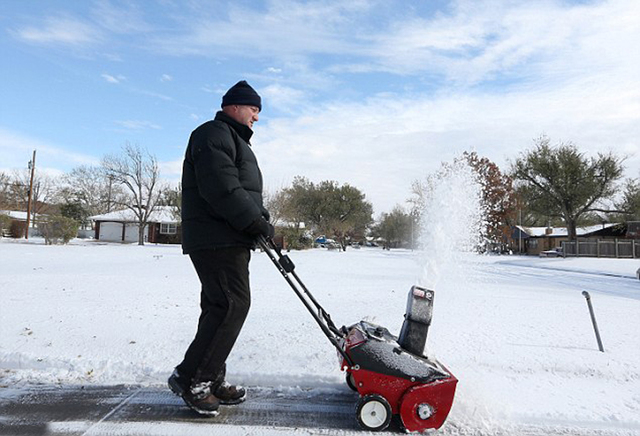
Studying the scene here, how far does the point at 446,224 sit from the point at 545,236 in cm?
6205

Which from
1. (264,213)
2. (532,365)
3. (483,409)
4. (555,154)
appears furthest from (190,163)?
(555,154)

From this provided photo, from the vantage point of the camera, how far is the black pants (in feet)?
9.25

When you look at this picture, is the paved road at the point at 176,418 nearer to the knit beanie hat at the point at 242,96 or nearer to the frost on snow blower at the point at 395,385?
the frost on snow blower at the point at 395,385

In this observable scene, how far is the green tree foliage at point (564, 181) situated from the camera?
38219mm

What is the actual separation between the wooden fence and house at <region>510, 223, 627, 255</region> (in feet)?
56.5

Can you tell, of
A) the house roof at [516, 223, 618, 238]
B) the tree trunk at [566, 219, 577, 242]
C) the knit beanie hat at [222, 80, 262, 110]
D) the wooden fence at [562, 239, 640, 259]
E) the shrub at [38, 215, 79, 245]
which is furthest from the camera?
the house roof at [516, 223, 618, 238]

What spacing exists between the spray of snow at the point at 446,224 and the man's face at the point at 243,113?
80.4 inches

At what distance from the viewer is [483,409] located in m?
2.91

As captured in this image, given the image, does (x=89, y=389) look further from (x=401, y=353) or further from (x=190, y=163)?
(x=401, y=353)

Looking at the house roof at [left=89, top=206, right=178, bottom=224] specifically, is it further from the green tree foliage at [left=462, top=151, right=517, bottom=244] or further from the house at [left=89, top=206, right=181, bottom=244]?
the green tree foliage at [left=462, top=151, right=517, bottom=244]

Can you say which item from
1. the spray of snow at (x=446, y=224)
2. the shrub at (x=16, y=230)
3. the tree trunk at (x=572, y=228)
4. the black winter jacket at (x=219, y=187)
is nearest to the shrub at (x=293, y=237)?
the tree trunk at (x=572, y=228)

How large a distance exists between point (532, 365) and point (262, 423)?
255 cm

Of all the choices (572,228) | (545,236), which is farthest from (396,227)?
(572,228)

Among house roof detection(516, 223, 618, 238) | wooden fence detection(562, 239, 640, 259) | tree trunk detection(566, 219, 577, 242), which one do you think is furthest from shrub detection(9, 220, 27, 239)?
house roof detection(516, 223, 618, 238)
